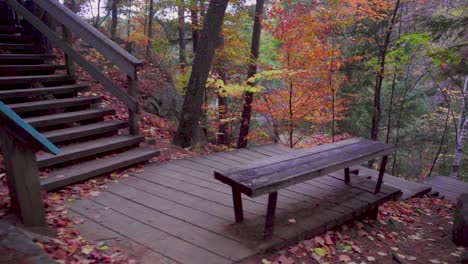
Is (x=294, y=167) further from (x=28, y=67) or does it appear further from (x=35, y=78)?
(x=28, y=67)

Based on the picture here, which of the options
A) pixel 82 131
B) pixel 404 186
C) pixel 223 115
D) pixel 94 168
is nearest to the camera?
pixel 94 168

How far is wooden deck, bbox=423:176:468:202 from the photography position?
786cm

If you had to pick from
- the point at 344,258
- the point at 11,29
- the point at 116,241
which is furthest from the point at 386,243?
the point at 11,29

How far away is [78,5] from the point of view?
11727 millimetres

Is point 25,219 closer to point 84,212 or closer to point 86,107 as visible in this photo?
point 84,212

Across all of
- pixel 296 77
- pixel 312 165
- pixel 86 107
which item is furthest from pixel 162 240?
pixel 296 77

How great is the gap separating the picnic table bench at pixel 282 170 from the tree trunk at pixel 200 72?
8.96 ft

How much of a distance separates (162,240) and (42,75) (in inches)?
161

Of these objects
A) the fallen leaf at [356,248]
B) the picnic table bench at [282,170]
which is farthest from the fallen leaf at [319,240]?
the picnic table bench at [282,170]

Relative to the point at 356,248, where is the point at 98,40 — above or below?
above

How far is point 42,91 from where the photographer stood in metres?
5.28

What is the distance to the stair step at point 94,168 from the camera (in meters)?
3.93

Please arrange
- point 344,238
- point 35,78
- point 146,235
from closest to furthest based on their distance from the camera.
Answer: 1. point 146,235
2. point 344,238
3. point 35,78

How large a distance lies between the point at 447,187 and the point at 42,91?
355 inches
